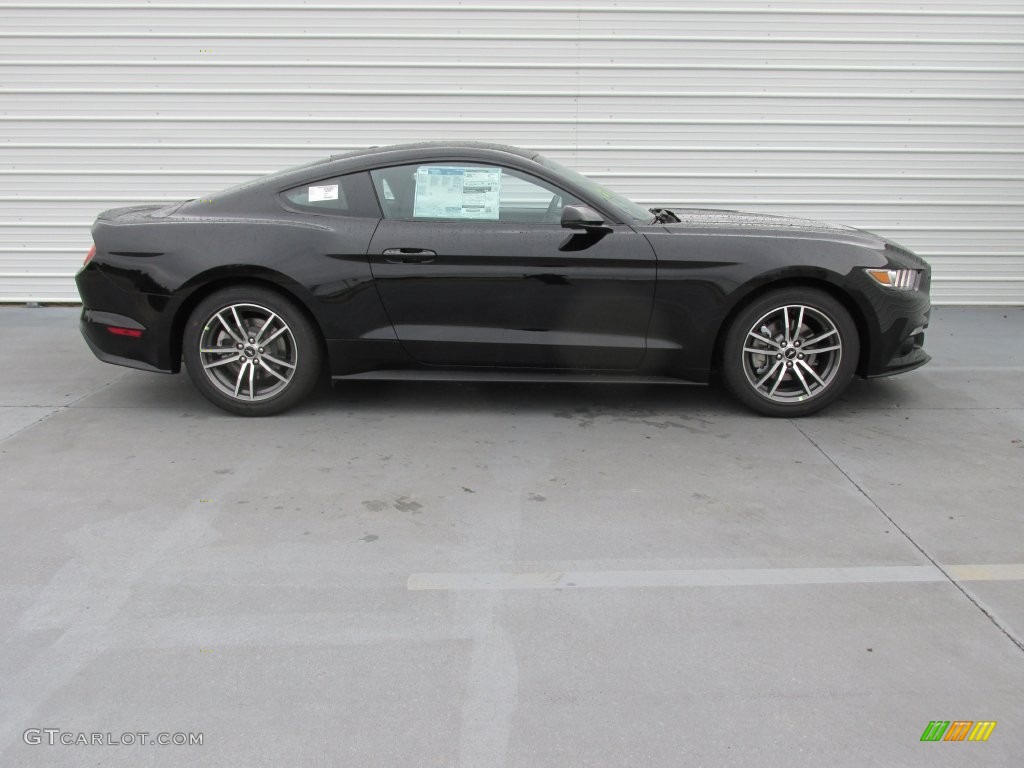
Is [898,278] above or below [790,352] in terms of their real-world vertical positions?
above

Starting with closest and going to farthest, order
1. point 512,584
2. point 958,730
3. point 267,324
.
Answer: point 958,730 < point 512,584 < point 267,324

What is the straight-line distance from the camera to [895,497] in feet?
12.5

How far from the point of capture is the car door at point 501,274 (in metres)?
4.64

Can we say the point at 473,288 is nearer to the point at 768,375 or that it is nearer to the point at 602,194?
the point at 602,194

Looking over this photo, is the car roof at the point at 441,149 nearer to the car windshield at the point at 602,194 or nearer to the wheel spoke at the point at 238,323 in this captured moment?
the car windshield at the point at 602,194

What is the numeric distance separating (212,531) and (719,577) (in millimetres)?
1971

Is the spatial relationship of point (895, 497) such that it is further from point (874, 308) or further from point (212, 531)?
point (212, 531)

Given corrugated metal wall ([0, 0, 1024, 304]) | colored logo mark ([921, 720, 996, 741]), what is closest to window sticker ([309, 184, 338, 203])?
corrugated metal wall ([0, 0, 1024, 304])

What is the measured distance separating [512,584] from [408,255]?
85.8 inches

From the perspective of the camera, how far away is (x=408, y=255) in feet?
15.2

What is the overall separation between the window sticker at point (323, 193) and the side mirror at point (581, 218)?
126 centimetres

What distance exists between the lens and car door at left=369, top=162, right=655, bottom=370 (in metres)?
4.64

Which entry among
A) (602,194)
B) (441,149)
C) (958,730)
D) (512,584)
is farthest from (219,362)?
(958,730)

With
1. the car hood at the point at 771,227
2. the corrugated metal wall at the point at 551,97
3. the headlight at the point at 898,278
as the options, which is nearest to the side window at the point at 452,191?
the car hood at the point at 771,227
